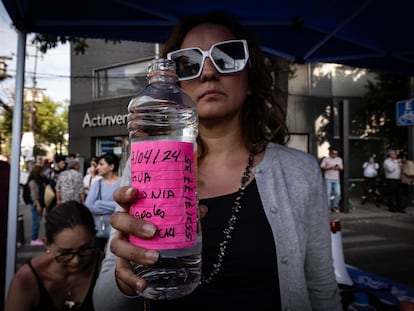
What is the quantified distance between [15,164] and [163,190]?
2816mm

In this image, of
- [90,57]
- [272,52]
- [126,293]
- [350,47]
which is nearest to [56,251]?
[126,293]

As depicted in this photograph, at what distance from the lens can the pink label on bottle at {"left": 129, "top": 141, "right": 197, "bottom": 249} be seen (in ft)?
3.05

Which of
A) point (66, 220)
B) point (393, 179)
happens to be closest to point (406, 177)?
point (393, 179)

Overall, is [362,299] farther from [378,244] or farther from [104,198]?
[378,244]

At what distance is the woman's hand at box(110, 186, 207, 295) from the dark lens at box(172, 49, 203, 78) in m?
0.75

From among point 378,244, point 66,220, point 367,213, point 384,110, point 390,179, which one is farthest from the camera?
point 384,110

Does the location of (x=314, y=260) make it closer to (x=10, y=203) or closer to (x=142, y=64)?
(x=10, y=203)

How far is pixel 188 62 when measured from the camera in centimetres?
156

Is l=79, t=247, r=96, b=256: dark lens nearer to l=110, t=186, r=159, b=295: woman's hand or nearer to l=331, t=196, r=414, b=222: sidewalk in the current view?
l=110, t=186, r=159, b=295: woman's hand

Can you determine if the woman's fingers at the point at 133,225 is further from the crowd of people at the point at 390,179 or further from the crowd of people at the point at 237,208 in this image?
the crowd of people at the point at 390,179

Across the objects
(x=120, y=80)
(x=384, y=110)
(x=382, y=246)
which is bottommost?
(x=382, y=246)

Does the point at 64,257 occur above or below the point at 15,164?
below

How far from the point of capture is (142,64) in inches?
650

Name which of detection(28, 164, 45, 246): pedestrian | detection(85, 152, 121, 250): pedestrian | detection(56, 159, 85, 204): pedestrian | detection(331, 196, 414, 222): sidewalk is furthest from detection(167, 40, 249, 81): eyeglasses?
detection(331, 196, 414, 222): sidewalk
